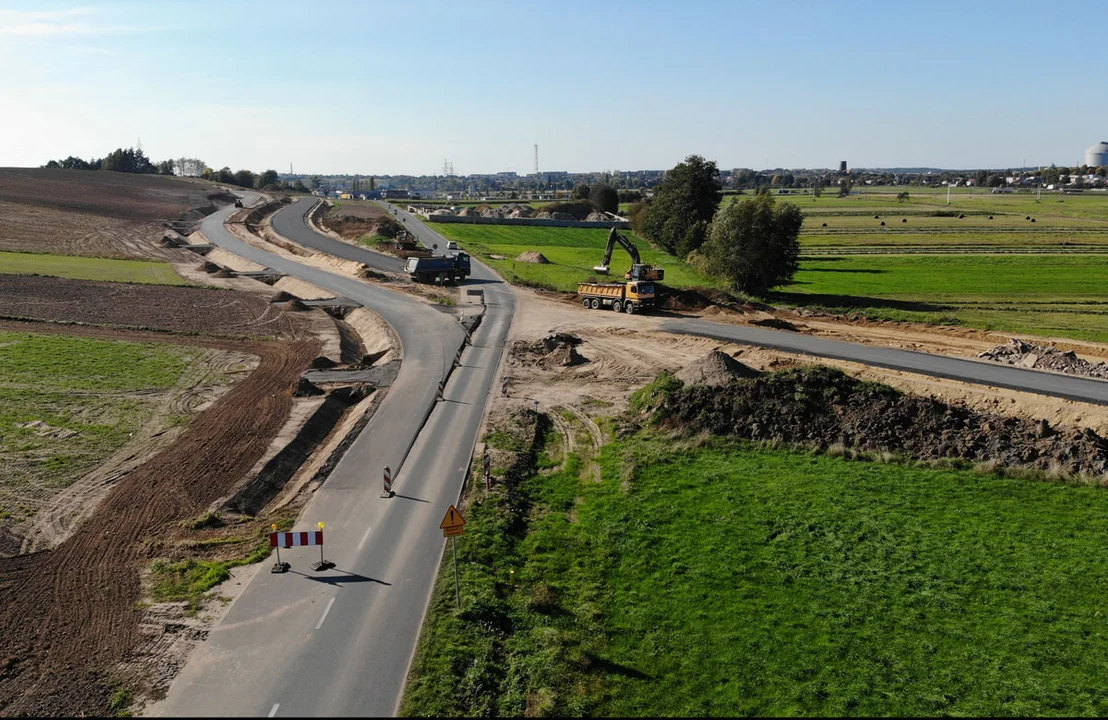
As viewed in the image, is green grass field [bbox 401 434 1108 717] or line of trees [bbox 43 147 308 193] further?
line of trees [bbox 43 147 308 193]

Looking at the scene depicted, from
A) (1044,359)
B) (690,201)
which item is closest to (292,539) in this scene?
(1044,359)

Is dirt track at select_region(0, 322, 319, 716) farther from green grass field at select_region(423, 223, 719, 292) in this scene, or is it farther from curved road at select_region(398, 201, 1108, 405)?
green grass field at select_region(423, 223, 719, 292)

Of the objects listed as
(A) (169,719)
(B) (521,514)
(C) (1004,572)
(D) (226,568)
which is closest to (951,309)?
(C) (1004,572)

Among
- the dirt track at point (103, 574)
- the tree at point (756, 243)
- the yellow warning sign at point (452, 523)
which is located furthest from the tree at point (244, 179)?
the yellow warning sign at point (452, 523)

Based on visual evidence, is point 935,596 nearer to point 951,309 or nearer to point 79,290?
point 951,309

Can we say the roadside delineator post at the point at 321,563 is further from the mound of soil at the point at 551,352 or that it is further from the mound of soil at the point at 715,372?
the mound of soil at the point at 551,352

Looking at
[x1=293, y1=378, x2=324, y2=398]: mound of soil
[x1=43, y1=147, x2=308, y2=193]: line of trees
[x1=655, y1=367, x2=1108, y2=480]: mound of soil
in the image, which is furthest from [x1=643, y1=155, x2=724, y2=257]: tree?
[x1=43, y1=147, x2=308, y2=193]: line of trees

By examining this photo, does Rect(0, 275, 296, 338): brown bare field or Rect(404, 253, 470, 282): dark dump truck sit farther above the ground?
Rect(404, 253, 470, 282): dark dump truck
